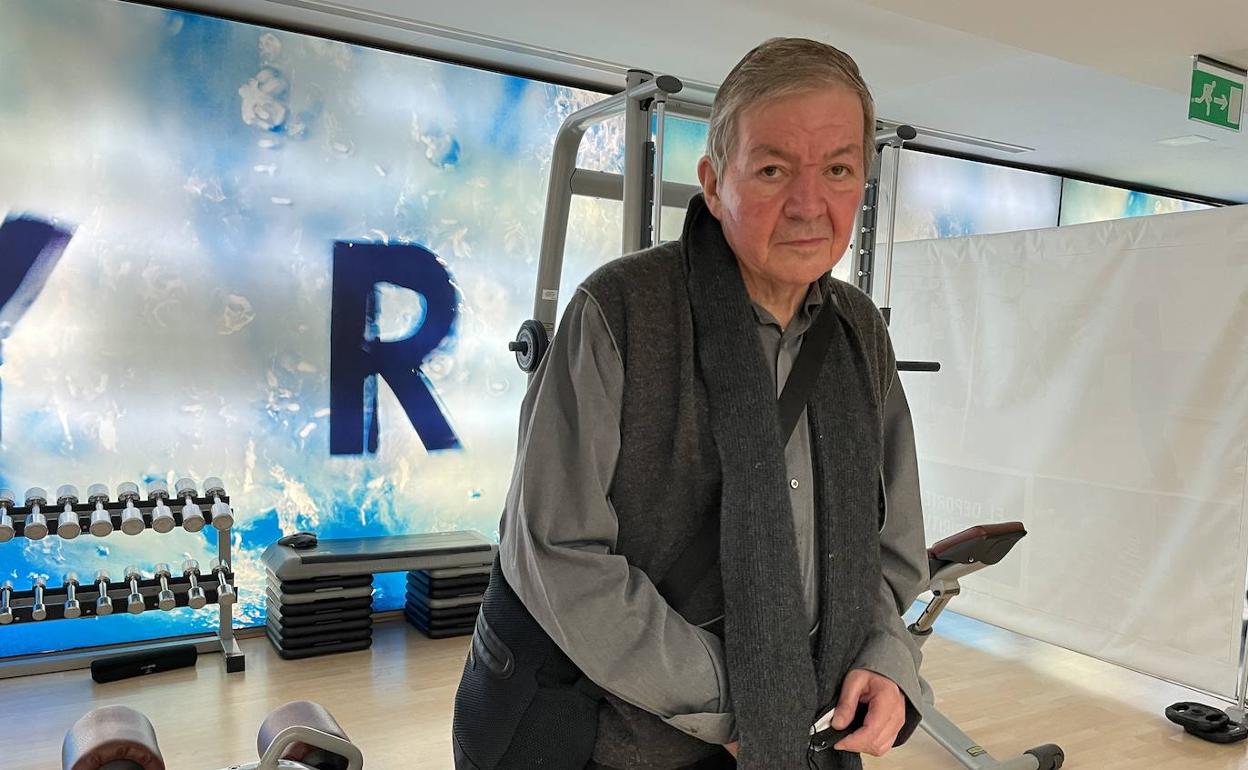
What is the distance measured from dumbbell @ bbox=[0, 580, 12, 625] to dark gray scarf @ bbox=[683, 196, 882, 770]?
10.6 ft

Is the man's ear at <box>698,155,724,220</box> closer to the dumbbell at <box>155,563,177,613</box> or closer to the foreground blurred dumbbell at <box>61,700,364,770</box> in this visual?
the foreground blurred dumbbell at <box>61,700,364,770</box>

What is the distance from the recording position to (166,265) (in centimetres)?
386

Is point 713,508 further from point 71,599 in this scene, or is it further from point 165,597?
point 71,599

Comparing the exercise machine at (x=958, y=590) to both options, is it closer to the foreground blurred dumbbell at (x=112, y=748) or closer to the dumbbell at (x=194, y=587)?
the foreground blurred dumbbell at (x=112, y=748)

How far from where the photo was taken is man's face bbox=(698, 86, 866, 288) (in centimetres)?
109

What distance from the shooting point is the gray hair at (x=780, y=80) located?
1.08 m

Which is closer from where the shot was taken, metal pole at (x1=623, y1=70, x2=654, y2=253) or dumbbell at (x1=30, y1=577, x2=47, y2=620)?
metal pole at (x1=623, y1=70, x2=654, y2=253)

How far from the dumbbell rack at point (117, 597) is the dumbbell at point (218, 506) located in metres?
0.02

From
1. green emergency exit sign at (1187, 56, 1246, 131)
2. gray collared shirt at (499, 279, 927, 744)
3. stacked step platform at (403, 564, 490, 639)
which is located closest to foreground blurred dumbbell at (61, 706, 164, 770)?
gray collared shirt at (499, 279, 927, 744)

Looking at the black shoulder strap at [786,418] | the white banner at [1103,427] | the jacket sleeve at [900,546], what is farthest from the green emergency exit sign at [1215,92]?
the black shoulder strap at [786,418]

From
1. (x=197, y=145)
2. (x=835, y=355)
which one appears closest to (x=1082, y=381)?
(x=835, y=355)

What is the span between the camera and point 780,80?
3.56ft

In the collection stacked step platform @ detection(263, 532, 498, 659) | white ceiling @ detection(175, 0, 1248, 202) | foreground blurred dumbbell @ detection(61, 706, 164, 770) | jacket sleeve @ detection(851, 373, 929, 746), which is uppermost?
white ceiling @ detection(175, 0, 1248, 202)

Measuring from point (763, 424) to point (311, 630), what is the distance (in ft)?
11.0
